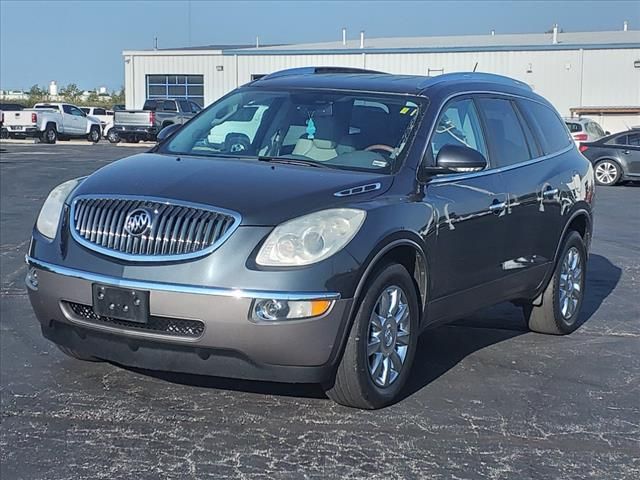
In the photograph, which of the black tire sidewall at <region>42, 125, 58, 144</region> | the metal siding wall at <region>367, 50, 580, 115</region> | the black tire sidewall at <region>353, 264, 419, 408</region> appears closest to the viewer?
the black tire sidewall at <region>353, 264, 419, 408</region>

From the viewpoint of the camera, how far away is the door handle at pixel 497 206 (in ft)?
19.3

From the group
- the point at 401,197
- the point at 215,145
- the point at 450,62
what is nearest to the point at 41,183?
the point at 215,145

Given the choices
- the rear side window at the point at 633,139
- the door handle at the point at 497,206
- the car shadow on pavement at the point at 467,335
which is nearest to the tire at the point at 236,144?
the door handle at the point at 497,206

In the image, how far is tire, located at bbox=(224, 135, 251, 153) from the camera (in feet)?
18.6

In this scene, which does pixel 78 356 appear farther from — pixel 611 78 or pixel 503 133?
pixel 611 78

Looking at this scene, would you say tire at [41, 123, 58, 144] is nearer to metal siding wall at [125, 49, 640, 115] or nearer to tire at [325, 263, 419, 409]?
metal siding wall at [125, 49, 640, 115]

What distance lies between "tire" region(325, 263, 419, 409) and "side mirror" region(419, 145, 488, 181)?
2.24 feet

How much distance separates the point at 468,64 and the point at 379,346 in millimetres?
39689

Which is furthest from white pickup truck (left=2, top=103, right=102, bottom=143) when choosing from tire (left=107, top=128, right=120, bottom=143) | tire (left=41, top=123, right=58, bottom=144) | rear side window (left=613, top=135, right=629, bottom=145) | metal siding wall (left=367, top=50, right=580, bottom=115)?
rear side window (left=613, top=135, right=629, bottom=145)

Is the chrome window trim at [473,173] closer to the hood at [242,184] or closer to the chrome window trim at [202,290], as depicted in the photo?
the hood at [242,184]

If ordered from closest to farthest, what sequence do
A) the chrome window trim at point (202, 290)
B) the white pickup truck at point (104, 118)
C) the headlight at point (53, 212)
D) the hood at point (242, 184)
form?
the chrome window trim at point (202, 290)
the hood at point (242, 184)
the headlight at point (53, 212)
the white pickup truck at point (104, 118)

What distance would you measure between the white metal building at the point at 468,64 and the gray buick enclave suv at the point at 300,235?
117 feet

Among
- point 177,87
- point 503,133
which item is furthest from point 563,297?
point 177,87

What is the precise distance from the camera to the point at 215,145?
5.79m
